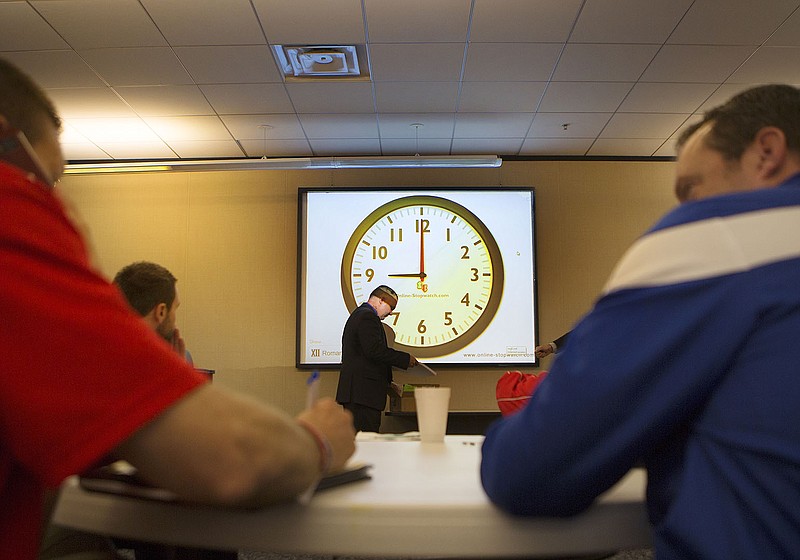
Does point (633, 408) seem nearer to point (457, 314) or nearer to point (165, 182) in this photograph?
point (457, 314)

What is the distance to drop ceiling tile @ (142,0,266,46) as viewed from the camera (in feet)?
11.5

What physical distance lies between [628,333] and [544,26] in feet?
11.3

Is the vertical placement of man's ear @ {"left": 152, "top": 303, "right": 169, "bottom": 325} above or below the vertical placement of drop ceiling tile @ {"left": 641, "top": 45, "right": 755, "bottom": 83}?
below

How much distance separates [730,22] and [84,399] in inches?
160

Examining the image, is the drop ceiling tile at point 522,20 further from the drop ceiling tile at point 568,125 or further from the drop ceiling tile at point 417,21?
the drop ceiling tile at point 568,125

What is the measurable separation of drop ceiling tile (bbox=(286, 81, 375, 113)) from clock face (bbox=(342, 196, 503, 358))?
1.03m

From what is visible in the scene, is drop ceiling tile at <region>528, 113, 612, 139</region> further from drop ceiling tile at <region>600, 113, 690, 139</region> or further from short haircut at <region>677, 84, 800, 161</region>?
short haircut at <region>677, 84, 800, 161</region>

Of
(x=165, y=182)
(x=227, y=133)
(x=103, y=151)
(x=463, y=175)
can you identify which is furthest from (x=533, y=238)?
(x=103, y=151)

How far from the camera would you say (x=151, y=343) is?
1.87 feet

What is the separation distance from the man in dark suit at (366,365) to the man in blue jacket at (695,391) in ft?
13.0

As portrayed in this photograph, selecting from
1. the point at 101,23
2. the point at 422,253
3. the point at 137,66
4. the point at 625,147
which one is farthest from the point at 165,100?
the point at 625,147

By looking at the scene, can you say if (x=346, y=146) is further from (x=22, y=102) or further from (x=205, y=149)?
(x=22, y=102)

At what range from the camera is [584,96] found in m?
4.61

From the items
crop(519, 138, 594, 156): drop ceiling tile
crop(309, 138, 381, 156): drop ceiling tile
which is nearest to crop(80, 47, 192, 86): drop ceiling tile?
crop(309, 138, 381, 156): drop ceiling tile
